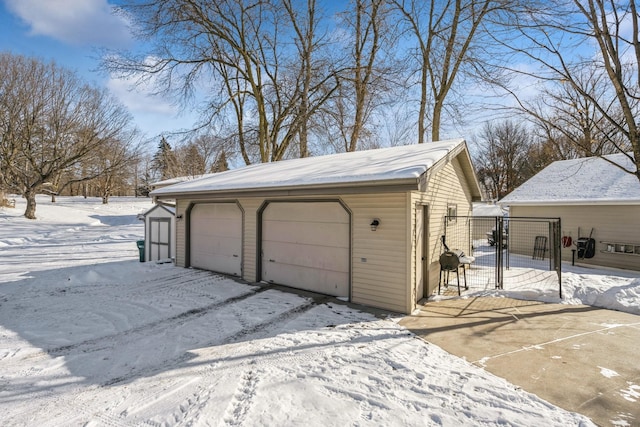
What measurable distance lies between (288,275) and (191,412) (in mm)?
4588

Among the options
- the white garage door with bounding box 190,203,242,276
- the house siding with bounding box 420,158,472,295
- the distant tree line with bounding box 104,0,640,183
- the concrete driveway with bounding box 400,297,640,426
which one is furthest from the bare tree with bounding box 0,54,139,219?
the concrete driveway with bounding box 400,297,640,426

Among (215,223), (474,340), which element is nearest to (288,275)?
(215,223)

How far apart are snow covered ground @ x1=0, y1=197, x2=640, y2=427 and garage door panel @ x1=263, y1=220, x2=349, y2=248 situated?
1.26 meters

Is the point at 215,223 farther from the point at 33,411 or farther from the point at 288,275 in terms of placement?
the point at 33,411

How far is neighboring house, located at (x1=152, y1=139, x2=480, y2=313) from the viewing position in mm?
5703

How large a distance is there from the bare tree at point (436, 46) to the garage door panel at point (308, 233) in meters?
9.54

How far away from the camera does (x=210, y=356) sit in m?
4.08

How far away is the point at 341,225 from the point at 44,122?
23.0 m

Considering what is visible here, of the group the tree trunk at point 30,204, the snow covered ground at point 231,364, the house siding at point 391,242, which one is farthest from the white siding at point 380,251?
the tree trunk at point 30,204

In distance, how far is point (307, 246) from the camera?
7.16 m

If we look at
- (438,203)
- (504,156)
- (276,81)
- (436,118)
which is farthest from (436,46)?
(504,156)

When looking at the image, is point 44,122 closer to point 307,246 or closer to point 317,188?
point 307,246

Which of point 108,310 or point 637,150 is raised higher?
point 637,150

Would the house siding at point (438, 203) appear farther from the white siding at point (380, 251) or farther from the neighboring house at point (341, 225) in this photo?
the white siding at point (380, 251)
